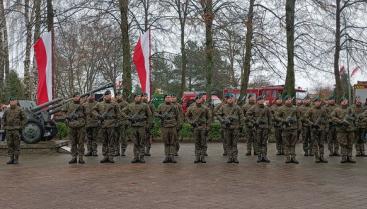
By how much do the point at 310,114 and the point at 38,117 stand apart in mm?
9027

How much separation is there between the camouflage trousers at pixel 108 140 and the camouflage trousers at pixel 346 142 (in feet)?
21.6

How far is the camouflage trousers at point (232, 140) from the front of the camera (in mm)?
15336

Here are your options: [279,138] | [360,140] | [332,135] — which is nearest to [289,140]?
[279,138]

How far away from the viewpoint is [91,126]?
16688 mm

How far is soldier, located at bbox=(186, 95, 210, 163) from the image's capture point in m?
15.5

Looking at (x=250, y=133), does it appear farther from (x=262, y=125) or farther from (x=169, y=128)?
(x=169, y=128)

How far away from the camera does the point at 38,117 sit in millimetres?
18406

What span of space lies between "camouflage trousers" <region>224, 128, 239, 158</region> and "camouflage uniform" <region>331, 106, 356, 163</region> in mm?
2948

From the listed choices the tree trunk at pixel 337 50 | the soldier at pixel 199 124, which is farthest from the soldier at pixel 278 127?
the tree trunk at pixel 337 50

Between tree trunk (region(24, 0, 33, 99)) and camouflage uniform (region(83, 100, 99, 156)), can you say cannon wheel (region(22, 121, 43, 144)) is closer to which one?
camouflage uniform (region(83, 100, 99, 156))

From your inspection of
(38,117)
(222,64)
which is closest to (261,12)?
(38,117)

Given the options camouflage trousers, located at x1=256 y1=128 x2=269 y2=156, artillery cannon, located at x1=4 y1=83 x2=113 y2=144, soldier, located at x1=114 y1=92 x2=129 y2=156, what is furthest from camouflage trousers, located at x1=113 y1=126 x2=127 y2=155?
camouflage trousers, located at x1=256 y1=128 x2=269 y2=156

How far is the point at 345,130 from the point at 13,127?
962 centimetres

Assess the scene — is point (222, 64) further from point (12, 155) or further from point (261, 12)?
point (12, 155)
